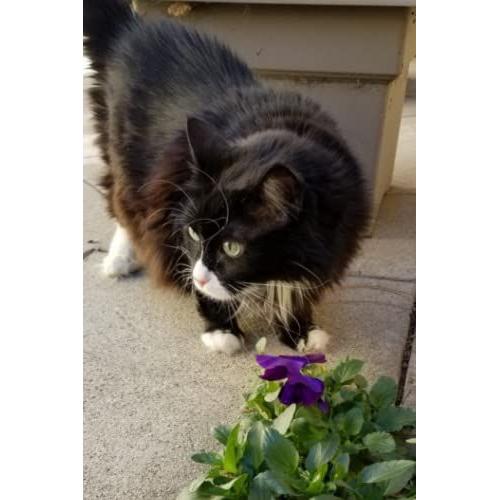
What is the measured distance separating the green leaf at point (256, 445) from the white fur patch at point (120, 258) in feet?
2.20

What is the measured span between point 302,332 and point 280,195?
15.4 inches

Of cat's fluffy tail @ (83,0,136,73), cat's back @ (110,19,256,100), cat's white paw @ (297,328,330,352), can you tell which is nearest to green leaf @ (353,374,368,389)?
cat's white paw @ (297,328,330,352)

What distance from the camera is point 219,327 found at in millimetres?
1255

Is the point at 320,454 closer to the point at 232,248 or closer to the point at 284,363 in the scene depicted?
the point at 284,363

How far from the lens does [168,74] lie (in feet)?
4.19

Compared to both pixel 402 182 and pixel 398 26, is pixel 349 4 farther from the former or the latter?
pixel 402 182

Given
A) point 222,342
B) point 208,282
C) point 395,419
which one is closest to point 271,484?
point 395,419

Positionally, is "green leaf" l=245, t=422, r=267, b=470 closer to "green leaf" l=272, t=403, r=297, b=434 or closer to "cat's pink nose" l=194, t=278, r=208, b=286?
"green leaf" l=272, t=403, r=297, b=434

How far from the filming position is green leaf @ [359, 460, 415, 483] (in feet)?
2.55

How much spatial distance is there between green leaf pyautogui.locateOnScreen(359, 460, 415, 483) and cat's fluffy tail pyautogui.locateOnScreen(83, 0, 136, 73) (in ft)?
2.98
